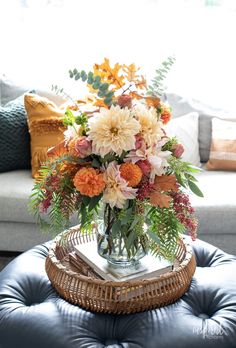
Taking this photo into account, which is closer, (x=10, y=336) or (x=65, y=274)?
(x=10, y=336)

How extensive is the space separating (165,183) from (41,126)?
48.2 inches

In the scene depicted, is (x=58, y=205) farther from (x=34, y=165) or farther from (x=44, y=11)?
(x=44, y=11)

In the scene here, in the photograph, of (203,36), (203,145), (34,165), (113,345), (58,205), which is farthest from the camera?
(203,36)

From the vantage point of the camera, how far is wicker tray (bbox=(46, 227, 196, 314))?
4.86 ft

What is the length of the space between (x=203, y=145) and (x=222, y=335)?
5.34 ft

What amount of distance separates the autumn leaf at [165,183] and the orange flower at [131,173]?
0.07 metres

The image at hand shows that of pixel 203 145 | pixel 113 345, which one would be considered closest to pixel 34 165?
pixel 203 145

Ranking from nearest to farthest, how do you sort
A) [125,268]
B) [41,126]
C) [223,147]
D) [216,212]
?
[125,268], [216,212], [41,126], [223,147]

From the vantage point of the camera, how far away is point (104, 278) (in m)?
1.57

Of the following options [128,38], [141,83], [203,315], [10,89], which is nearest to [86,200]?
[141,83]

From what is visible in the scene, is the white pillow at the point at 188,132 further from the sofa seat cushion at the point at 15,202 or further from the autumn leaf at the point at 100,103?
the autumn leaf at the point at 100,103

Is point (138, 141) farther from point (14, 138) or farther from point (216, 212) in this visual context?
point (14, 138)

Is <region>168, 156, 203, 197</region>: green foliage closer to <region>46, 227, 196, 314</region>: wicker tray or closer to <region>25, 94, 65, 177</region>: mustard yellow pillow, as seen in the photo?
<region>46, 227, 196, 314</region>: wicker tray

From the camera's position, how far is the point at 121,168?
1417mm
